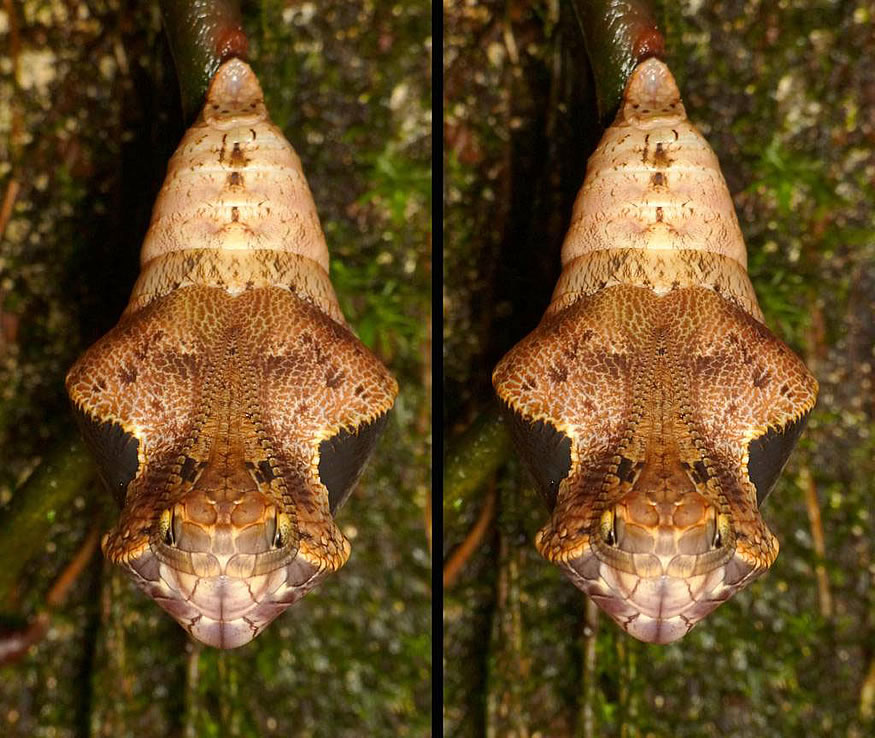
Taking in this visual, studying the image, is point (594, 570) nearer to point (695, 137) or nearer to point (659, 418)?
point (659, 418)

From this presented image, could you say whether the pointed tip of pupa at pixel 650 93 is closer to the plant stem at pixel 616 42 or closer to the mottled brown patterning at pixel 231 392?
the plant stem at pixel 616 42

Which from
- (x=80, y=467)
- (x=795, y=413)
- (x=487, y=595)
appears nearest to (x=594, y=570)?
(x=795, y=413)

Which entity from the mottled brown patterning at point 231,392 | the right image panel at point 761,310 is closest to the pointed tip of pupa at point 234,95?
the mottled brown patterning at point 231,392

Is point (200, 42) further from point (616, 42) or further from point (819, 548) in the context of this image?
point (819, 548)

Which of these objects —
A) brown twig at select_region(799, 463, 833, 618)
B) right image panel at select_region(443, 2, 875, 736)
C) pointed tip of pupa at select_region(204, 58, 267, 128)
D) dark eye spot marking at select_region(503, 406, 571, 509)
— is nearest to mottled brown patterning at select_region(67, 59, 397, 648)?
pointed tip of pupa at select_region(204, 58, 267, 128)

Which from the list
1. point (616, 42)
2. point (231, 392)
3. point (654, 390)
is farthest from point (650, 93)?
point (231, 392)

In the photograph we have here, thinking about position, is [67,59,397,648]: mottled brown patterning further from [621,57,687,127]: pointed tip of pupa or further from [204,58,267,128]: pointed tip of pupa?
[621,57,687,127]: pointed tip of pupa
